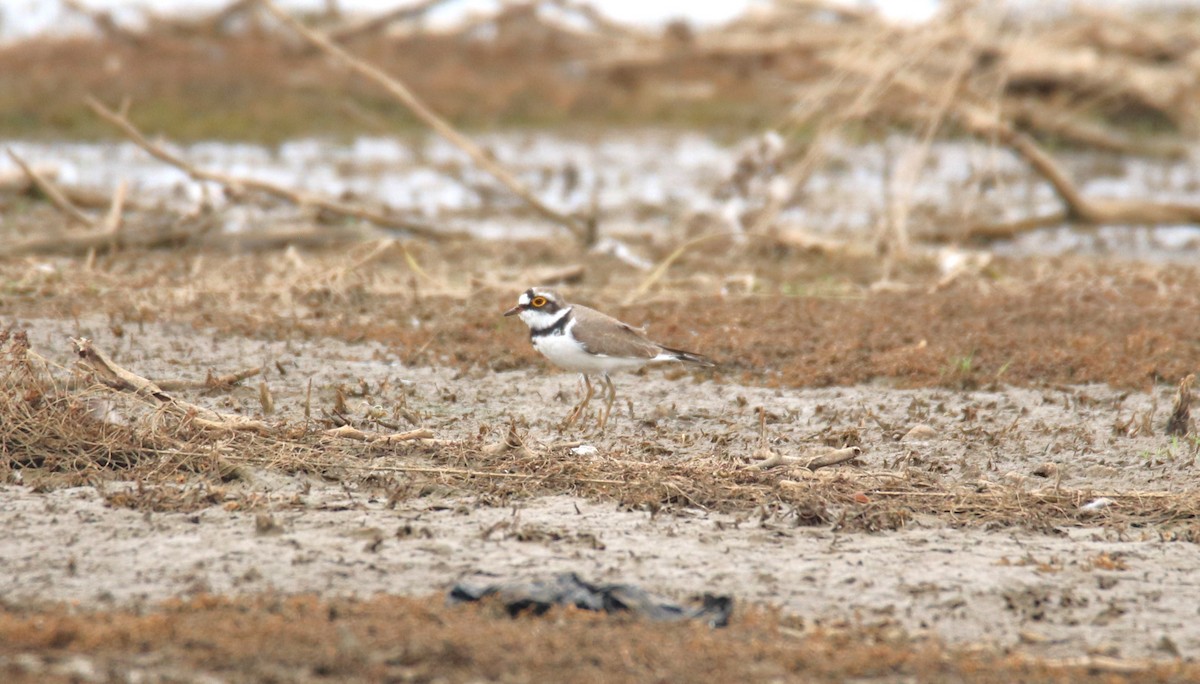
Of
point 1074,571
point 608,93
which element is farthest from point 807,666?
point 608,93

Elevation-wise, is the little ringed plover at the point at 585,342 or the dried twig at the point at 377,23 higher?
the dried twig at the point at 377,23

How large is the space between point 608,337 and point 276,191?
503cm

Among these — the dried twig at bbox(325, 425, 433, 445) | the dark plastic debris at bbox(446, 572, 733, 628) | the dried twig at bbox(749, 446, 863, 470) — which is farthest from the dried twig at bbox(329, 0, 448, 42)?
the dark plastic debris at bbox(446, 572, 733, 628)

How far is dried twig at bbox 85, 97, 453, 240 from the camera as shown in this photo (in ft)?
33.9

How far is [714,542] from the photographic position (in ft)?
17.3

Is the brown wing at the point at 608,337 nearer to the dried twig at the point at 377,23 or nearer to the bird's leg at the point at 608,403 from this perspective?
the bird's leg at the point at 608,403

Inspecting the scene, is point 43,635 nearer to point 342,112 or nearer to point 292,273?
point 292,273

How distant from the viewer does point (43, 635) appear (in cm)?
404

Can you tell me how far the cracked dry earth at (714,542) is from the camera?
15.4ft

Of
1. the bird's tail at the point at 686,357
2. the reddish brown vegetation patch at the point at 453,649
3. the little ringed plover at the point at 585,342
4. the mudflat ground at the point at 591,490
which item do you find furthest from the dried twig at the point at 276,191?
the reddish brown vegetation patch at the point at 453,649

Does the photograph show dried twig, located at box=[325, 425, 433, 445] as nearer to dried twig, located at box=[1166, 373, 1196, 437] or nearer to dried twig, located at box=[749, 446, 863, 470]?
dried twig, located at box=[749, 446, 863, 470]

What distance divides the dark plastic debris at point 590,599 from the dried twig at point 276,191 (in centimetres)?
664

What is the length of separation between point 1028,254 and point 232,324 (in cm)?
721

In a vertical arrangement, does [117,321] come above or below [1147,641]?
above
